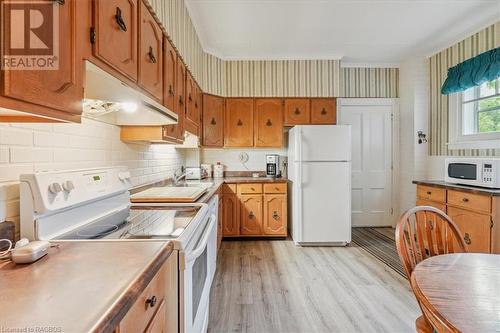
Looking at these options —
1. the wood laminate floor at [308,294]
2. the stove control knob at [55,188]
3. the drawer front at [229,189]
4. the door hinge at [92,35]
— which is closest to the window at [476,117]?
the wood laminate floor at [308,294]

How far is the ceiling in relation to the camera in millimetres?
2715

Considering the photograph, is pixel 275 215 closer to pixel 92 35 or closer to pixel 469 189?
pixel 469 189

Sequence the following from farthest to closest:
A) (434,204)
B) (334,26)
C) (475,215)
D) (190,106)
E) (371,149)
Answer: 1. (371,149)
2. (334,26)
3. (434,204)
4. (190,106)
5. (475,215)

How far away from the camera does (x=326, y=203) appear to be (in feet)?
11.8

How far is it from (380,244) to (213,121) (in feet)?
9.33

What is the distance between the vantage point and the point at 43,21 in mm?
708

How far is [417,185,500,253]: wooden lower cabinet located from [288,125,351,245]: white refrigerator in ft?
3.52

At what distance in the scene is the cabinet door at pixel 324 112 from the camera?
13.3ft

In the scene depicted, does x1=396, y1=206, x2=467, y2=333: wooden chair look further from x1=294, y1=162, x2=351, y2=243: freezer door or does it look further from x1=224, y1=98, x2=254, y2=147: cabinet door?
x1=224, y1=98, x2=254, y2=147: cabinet door

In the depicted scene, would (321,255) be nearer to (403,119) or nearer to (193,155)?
(193,155)

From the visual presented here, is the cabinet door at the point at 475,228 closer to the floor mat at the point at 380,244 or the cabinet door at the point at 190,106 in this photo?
the floor mat at the point at 380,244

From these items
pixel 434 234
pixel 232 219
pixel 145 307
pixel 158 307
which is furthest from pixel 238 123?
pixel 145 307

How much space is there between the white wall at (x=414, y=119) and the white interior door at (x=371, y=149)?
275 millimetres

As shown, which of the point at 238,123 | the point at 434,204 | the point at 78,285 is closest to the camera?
the point at 78,285
